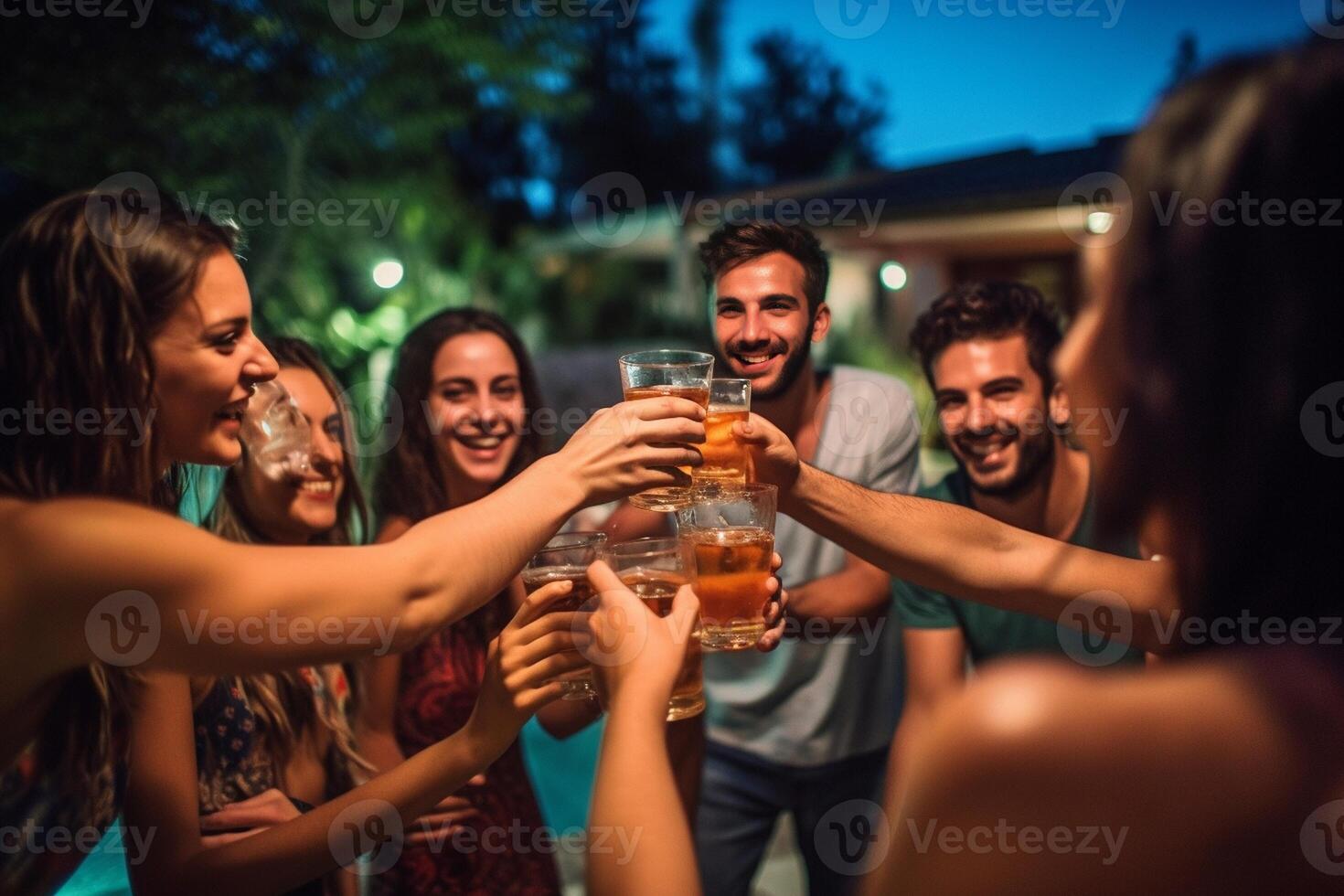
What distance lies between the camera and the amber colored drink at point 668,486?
6.00 ft

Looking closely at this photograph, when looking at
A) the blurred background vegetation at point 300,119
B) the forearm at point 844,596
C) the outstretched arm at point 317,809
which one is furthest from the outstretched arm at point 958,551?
the blurred background vegetation at point 300,119

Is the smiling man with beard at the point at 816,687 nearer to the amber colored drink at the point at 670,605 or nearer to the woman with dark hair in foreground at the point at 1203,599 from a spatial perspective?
the amber colored drink at the point at 670,605

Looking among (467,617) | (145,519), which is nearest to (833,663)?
(467,617)

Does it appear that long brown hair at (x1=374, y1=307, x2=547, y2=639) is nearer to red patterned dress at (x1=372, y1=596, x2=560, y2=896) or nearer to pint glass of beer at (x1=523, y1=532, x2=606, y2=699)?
red patterned dress at (x1=372, y1=596, x2=560, y2=896)

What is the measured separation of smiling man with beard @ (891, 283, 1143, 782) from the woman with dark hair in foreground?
1393 mm

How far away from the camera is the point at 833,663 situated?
294 cm

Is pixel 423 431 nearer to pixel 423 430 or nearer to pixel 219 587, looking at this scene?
pixel 423 430

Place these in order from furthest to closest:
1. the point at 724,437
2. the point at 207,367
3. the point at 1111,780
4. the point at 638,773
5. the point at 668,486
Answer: the point at 724,437
the point at 668,486
the point at 207,367
the point at 638,773
the point at 1111,780

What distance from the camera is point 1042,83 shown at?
5379mm

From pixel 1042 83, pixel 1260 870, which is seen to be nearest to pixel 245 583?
pixel 1260 870

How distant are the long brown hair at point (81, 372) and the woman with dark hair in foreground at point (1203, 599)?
931 millimetres

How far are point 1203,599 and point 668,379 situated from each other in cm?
101

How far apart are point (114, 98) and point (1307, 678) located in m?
7.21

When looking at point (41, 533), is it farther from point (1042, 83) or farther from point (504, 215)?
point (504, 215)
